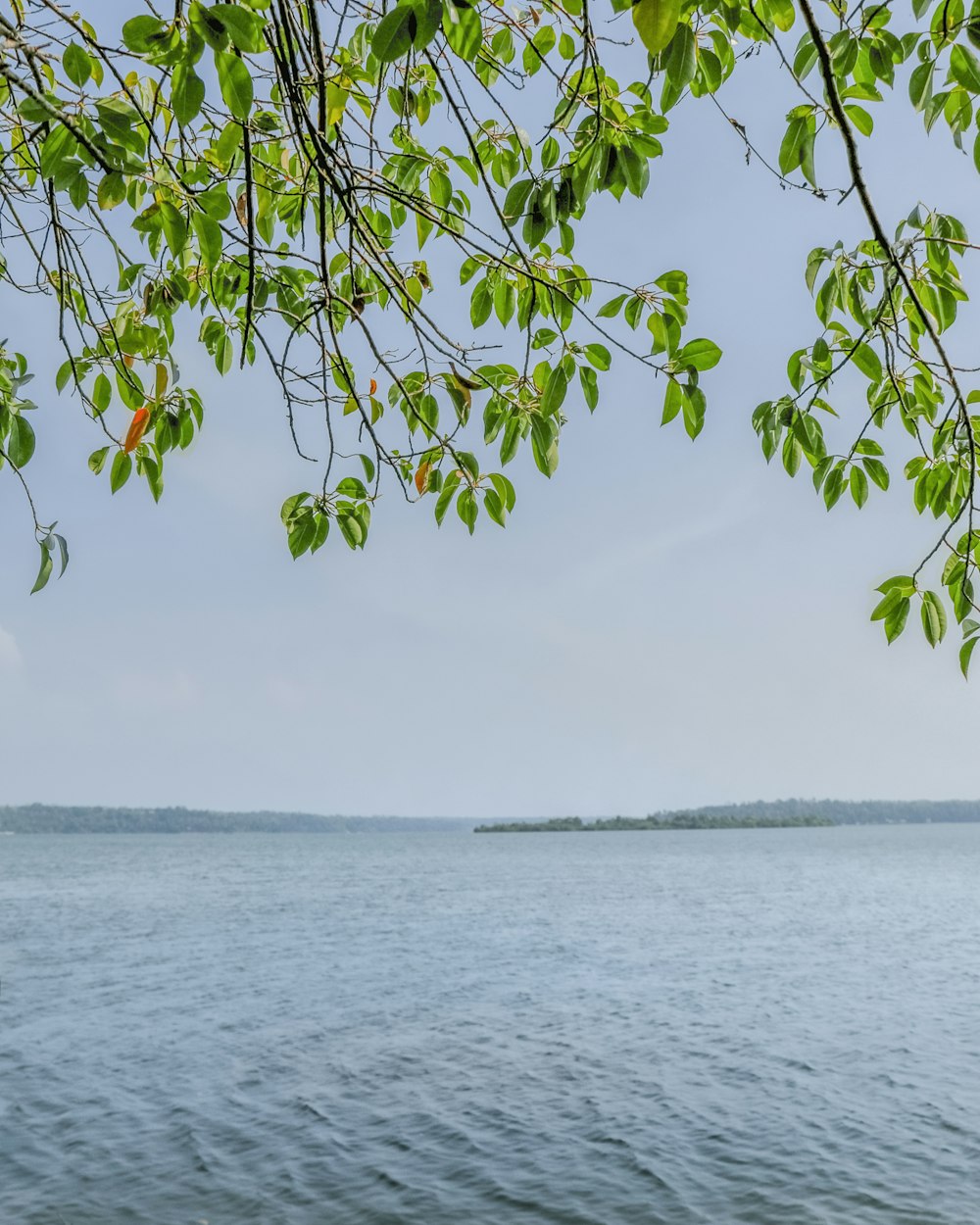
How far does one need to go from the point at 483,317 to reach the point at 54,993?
87.0 feet

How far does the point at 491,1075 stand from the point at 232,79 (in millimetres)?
16782

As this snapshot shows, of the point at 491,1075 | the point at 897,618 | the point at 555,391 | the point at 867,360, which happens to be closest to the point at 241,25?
the point at 555,391

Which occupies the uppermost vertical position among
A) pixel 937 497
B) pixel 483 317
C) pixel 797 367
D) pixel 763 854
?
pixel 483 317

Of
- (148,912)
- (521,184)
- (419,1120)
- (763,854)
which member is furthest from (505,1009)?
(763,854)

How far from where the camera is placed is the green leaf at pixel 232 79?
4.72 feet

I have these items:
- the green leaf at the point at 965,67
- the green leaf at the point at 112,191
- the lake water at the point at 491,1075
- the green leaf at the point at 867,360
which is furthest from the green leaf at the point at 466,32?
the lake water at the point at 491,1075

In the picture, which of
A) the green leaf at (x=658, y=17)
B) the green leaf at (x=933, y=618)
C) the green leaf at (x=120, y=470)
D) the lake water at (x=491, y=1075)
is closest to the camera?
the green leaf at (x=658, y=17)

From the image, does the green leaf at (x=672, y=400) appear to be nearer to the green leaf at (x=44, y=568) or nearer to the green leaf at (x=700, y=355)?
the green leaf at (x=700, y=355)

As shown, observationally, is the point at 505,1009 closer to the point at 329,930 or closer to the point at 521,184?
the point at 329,930

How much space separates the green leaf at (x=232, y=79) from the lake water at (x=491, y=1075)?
37.6ft

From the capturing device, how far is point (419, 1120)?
13633mm

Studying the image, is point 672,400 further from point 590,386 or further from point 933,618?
point 933,618

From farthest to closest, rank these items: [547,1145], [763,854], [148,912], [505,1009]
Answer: [763,854] < [148,912] < [505,1009] < [547,1145]

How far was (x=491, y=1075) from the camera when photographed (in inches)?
625
